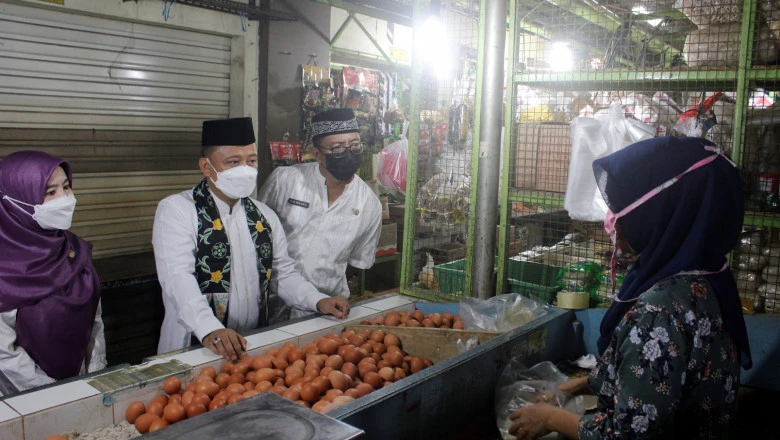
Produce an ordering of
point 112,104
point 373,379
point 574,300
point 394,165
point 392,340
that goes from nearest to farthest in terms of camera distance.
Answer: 1. point 373,379
2. point 392,340
3. point 574,300
4. point 112,104
5. point 394,165

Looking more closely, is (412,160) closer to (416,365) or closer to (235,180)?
(235,180)

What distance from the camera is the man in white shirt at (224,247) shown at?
121 inches

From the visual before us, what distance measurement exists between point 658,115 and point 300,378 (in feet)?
8.23

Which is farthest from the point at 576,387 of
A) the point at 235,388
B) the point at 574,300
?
the point at 235,388

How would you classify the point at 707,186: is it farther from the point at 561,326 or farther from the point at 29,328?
the point at 29,328

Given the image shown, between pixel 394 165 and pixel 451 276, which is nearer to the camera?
pixel 451 276

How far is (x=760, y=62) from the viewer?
9.64 ft

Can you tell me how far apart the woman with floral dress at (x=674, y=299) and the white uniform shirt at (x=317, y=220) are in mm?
2323

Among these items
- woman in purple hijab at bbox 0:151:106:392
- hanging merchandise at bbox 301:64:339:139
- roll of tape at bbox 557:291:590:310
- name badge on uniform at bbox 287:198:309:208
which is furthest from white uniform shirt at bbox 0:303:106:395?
hanging merchandise at bbox 301:64:339:139

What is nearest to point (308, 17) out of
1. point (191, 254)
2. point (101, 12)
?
point (101, 12)

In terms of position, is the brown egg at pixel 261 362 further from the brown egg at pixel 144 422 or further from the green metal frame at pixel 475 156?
the green metal frame at pixel 475 156

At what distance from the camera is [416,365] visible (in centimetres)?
280

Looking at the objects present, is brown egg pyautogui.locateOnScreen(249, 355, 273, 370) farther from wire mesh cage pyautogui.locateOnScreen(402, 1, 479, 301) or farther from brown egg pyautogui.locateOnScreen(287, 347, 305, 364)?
wire mesh cage pyautogui.locateOnScreen(402, 1, 479, 301)

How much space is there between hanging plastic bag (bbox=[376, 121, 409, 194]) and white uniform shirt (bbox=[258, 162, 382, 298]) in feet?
7.80
